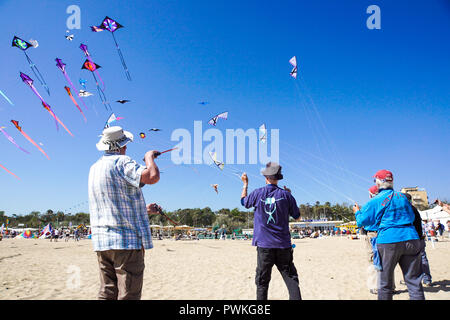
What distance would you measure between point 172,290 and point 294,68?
933 cm

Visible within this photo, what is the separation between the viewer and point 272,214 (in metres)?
3.00

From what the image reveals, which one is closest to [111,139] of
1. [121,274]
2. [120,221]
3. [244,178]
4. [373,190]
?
[120,221]

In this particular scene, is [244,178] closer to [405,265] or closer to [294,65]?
[405,265]

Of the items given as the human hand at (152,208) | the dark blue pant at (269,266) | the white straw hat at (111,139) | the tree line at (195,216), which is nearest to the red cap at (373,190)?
the dark blue pant at (269,266)

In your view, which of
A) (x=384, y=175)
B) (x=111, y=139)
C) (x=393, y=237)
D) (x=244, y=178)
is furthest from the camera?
(x=244, y=178)

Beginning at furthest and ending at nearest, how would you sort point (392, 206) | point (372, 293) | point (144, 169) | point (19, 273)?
point (19, 273)
point (372, 293)
point (392, 206)
point (144, 169)

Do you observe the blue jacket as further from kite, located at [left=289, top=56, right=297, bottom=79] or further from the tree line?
the tree line

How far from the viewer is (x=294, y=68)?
10.9 metres

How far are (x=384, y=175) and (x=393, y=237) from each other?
693 millimetres

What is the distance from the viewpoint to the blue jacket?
8.94ft

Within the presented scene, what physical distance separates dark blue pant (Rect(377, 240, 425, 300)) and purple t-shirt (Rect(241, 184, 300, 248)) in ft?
3.15
